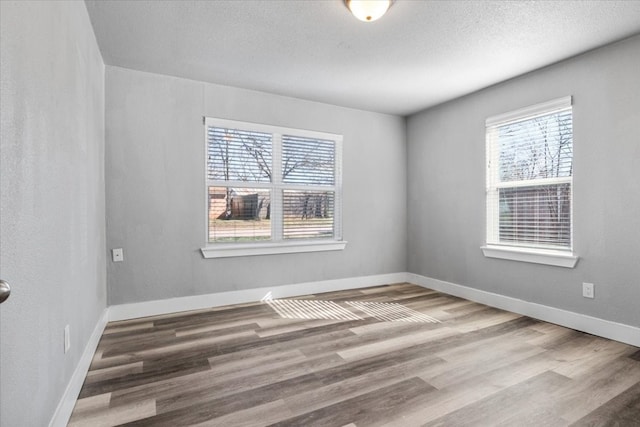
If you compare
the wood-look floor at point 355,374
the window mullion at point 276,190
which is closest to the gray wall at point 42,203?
the wood-look floor at point 355,374

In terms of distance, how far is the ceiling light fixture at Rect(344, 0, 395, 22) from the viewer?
83.2 inches

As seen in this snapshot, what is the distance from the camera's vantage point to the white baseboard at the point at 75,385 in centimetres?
154

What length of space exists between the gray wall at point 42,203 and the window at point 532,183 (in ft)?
12.3

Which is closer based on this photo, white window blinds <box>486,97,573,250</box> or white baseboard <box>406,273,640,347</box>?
white baseboard <box>406,273,640,347</box>

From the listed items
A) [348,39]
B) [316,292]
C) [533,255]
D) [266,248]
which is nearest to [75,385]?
[266,248]

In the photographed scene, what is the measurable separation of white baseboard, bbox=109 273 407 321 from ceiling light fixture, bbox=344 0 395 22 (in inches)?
115

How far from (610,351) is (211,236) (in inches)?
144

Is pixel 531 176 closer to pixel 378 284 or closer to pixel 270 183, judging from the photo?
pixel 378 284

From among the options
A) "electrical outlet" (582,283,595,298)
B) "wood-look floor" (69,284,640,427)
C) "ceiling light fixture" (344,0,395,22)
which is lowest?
"wood-look floor" (69,284,640,427)

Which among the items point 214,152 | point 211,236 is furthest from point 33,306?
point 214,152

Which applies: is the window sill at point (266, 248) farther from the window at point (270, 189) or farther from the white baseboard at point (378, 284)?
the white baseboard at point (378, 284)

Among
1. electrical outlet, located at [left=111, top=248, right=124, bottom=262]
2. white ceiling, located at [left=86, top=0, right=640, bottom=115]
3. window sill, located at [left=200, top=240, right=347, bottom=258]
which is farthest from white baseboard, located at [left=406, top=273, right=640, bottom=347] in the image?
electrical outlet, located at [left=111, top=248, right=124, bottom=262]

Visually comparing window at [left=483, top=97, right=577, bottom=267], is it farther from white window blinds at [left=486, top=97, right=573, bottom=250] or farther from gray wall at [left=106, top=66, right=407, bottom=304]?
gray wall at [left=106, top=66, right=407, bottom=304]

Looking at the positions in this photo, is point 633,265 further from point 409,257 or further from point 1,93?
point 1,93
